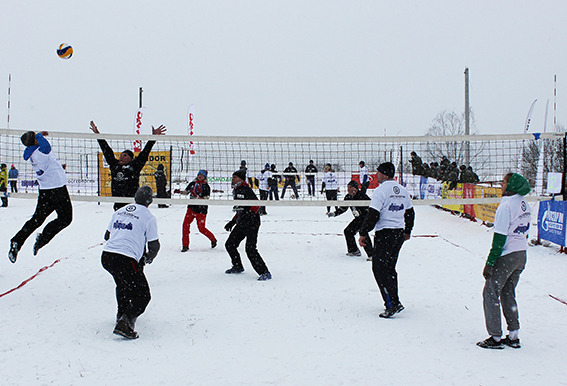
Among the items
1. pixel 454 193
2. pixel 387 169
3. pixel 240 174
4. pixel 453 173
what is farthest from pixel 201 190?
pixel 454 193

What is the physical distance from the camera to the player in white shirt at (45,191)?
18.6 feet

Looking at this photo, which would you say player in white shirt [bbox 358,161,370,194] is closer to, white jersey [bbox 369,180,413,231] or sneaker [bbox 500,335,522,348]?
white jersey [bbox 369,180,413,231]

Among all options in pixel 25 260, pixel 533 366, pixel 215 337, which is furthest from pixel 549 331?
pixel 25 260

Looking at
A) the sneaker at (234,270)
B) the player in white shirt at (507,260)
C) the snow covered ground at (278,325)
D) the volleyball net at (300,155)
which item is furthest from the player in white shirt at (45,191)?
the player in white shirt at (507,260)

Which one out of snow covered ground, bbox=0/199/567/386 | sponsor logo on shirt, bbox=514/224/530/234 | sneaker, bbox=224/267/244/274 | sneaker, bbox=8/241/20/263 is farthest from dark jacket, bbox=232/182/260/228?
sponsor logo on shirt, bbox=514/224/530/234

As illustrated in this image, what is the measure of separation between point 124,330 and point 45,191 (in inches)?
104

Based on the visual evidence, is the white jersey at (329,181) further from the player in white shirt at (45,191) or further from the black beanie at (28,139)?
the black beanie at (28,139)

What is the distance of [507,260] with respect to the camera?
4059 millimetres

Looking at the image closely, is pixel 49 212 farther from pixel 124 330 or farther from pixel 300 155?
pixel 300 155

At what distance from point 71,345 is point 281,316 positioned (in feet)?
7.42

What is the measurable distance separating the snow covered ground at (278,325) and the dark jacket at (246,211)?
0.92 m

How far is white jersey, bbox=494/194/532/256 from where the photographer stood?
3.98 m

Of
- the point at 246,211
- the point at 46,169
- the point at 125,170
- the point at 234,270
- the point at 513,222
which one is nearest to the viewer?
the point at 513,222

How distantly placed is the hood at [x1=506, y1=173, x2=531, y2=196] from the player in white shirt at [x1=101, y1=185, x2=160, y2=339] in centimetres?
358
